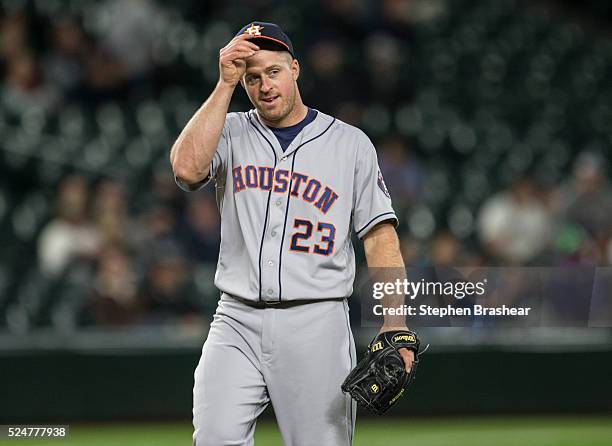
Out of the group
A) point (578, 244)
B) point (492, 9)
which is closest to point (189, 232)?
point (578, 244)

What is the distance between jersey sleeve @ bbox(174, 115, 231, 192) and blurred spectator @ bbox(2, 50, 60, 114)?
5159 mm

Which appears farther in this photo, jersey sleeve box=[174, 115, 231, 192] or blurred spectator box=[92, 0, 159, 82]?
blurred spectator box=[92, 0, 159, 82]

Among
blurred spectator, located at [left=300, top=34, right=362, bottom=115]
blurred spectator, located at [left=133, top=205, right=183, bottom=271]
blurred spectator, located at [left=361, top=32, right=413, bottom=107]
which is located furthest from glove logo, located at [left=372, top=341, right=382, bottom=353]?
blurred spectator, located at [left=361, top=32, right=413, bottom=107]

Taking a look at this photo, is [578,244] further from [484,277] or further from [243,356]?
[243,356]

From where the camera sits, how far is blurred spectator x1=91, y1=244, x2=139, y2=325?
690 centimetres

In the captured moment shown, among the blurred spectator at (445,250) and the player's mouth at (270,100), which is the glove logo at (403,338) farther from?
the blurred spectator at (445,250)

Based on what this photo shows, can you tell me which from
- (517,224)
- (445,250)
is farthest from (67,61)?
(517,224)

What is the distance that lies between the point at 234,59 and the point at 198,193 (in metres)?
4.44

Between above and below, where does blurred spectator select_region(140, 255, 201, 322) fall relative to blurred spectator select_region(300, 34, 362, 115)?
below

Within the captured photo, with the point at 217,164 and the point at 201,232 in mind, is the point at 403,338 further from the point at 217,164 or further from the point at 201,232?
the point at 201,232

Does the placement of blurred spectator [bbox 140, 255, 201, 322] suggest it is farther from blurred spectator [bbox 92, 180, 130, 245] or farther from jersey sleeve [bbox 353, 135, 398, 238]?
jersey sleeve [bbox 353, 135, 398, 238]

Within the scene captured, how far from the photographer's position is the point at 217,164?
3.59m

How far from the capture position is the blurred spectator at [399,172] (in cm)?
862

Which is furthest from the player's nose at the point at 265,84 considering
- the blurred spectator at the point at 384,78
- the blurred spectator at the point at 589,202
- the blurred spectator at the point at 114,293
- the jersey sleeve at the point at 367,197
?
the blurred spectator at the point at 384,78
